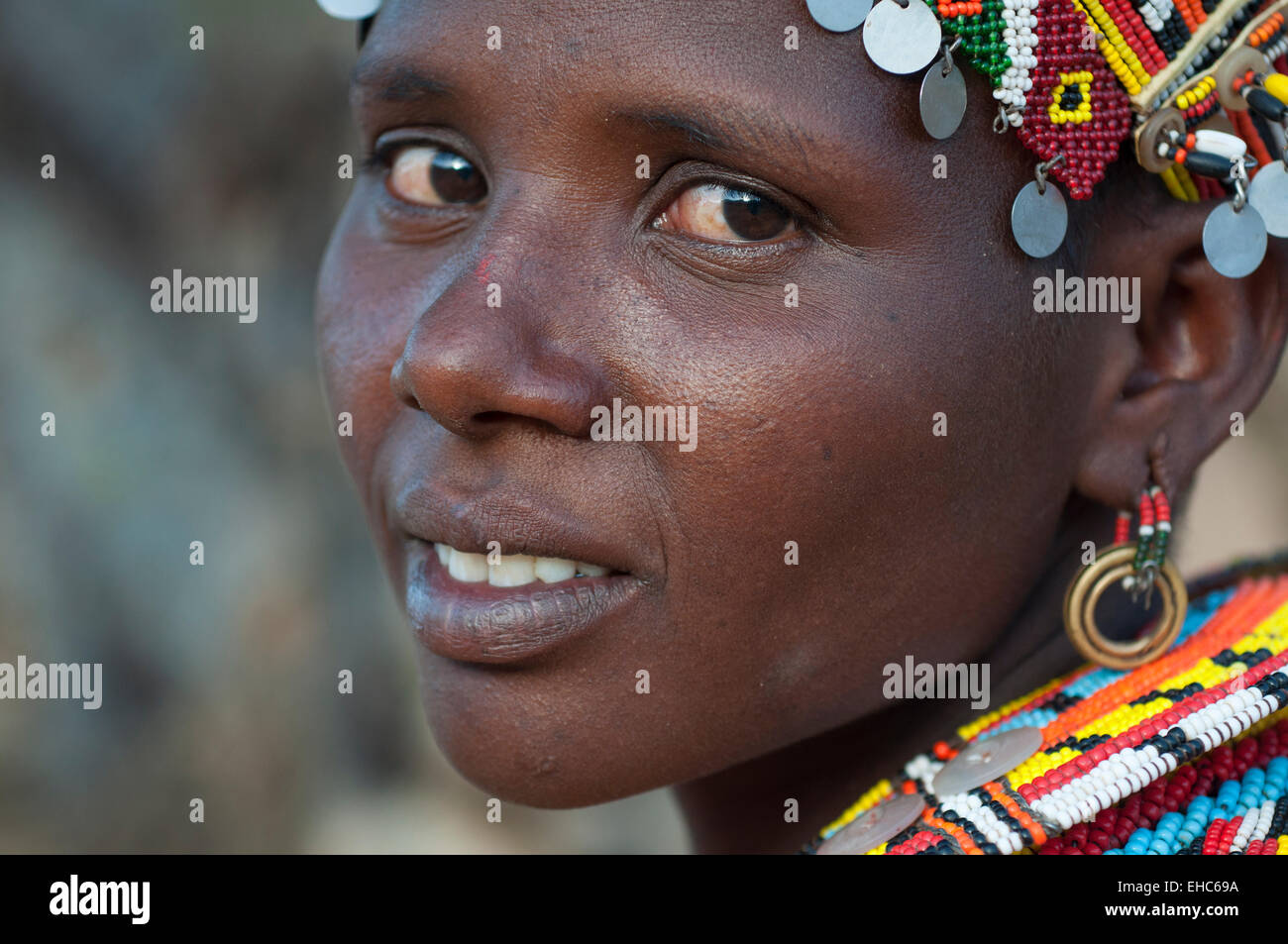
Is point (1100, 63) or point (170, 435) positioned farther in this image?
point (170, 435)

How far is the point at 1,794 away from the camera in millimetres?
5254

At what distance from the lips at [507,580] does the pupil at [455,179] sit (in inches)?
20.4

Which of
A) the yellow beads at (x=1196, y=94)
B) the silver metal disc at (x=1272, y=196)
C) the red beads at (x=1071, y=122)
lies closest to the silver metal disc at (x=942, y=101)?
the red beads at (x=1071, y=122)

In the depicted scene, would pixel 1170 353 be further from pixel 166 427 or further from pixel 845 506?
pixel 166 427

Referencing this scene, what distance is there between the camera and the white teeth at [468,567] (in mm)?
2102

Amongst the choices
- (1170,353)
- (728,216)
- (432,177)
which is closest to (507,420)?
(728,216)

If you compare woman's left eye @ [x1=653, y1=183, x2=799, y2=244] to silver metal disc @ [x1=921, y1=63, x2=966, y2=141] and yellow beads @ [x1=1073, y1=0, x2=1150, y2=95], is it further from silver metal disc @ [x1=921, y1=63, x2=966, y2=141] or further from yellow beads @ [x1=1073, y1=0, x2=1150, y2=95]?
yellow beads @ [x1=1073, y1=0, x2=1150, y2=95]

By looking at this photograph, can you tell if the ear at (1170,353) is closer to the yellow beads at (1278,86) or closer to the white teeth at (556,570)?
the yellow beads at (1278,86)

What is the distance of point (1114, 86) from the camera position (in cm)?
204

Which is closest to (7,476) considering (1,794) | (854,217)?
(1,794)

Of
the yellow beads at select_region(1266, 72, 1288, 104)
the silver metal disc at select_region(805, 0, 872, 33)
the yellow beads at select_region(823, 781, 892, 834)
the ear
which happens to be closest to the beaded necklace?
the yellow beads at select_region(823, 781, 892, 834)

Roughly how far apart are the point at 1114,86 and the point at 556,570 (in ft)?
3.61

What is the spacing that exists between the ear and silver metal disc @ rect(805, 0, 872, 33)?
0.52 metres

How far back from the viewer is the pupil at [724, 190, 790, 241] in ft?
6.42
